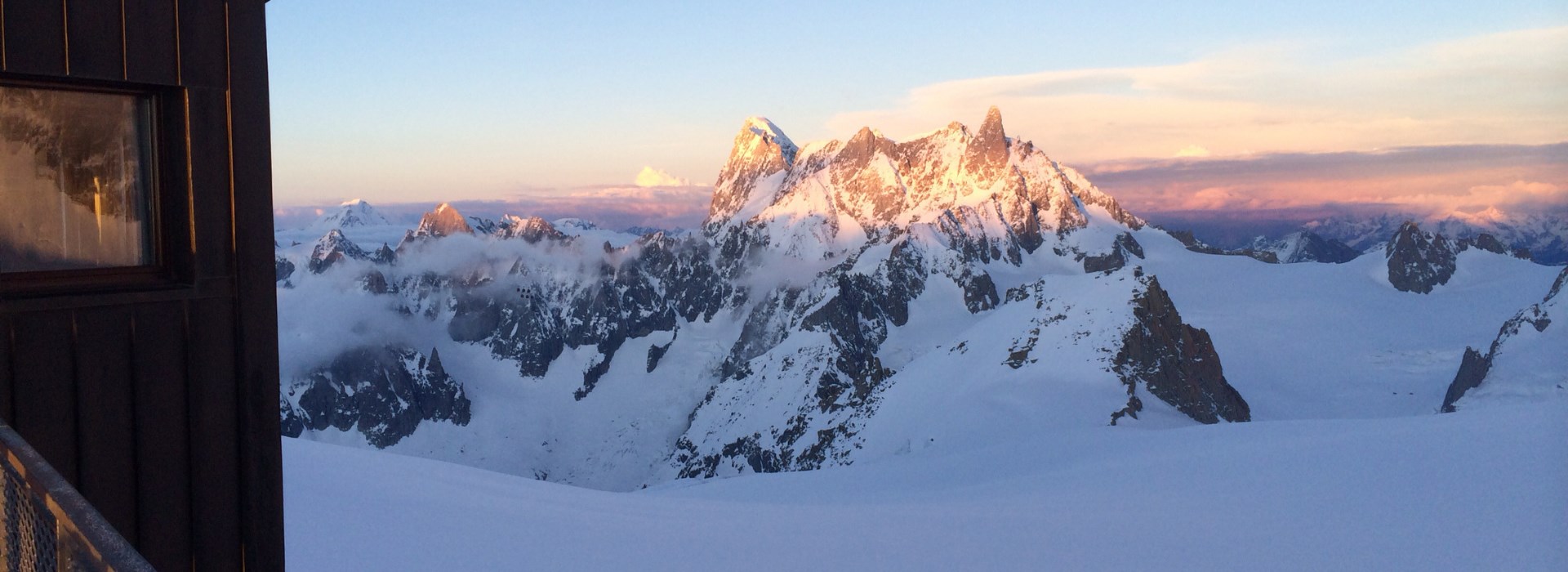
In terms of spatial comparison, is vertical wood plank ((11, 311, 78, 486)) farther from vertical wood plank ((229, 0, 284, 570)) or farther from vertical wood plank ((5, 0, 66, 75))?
vertical wood plank ((5, 0, 66, 75))

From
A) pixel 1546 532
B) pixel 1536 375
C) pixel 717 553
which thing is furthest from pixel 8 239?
pixel 1536 375

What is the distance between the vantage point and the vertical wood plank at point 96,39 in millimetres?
4754

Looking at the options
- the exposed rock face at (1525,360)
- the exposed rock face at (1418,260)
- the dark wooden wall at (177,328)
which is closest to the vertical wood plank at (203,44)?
the dark wooden wall at (177,328)

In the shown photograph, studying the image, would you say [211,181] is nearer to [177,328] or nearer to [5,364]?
[177,328]

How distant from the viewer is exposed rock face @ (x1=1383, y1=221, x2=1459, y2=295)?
180 metres

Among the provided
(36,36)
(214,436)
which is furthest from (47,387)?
(36,36)

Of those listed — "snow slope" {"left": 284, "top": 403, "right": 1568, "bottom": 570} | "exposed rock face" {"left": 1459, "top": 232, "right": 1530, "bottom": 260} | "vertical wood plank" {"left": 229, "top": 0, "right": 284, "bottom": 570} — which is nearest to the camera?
"vertical wood plank" {"left": 229, "top": 0, "right": 284, "bottom": 570}

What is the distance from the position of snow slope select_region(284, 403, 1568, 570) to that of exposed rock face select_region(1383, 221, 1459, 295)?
19659cm

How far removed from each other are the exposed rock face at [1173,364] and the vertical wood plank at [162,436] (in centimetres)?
6466

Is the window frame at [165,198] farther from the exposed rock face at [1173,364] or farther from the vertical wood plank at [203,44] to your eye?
the exposed rock face at [1173,364]

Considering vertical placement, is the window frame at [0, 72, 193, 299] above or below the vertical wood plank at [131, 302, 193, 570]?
above

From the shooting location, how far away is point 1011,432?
62375 mm

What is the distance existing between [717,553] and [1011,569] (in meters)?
2.92

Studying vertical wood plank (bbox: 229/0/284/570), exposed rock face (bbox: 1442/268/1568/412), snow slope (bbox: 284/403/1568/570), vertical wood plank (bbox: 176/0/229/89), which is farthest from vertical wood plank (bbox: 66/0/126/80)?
exposed rock face (bbox: 1442/268/1568/412)
